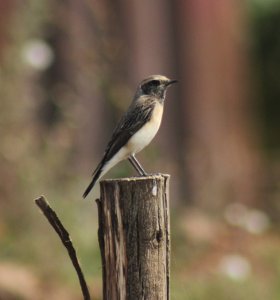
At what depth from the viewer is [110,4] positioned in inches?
565

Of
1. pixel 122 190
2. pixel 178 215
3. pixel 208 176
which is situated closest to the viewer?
pixel 122 190

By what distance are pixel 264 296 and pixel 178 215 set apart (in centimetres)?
269

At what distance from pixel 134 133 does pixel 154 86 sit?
1.74 feet

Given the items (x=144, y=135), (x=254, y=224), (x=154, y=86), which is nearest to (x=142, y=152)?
(x=254, y=224)

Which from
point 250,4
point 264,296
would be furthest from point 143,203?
point 250,4

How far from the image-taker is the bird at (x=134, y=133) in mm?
6660

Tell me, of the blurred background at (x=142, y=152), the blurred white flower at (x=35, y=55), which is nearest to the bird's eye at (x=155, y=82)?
the blurred background at (x=142, y=152)

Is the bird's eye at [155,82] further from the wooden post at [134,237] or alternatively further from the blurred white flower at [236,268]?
the blurred white flower at [236,268]

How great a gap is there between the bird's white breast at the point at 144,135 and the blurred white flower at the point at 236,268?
2.89 metres

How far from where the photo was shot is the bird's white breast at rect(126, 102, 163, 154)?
675 cm

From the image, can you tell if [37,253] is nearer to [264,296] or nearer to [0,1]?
[264,296]

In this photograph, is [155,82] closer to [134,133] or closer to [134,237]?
[134,133]

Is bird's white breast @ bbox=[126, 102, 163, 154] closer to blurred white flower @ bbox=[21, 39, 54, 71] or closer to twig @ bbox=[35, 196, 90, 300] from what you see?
twig @ bbox=[35, 196, 90, 300]

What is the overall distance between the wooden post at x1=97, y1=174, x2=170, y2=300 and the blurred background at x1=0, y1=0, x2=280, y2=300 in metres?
2.97
